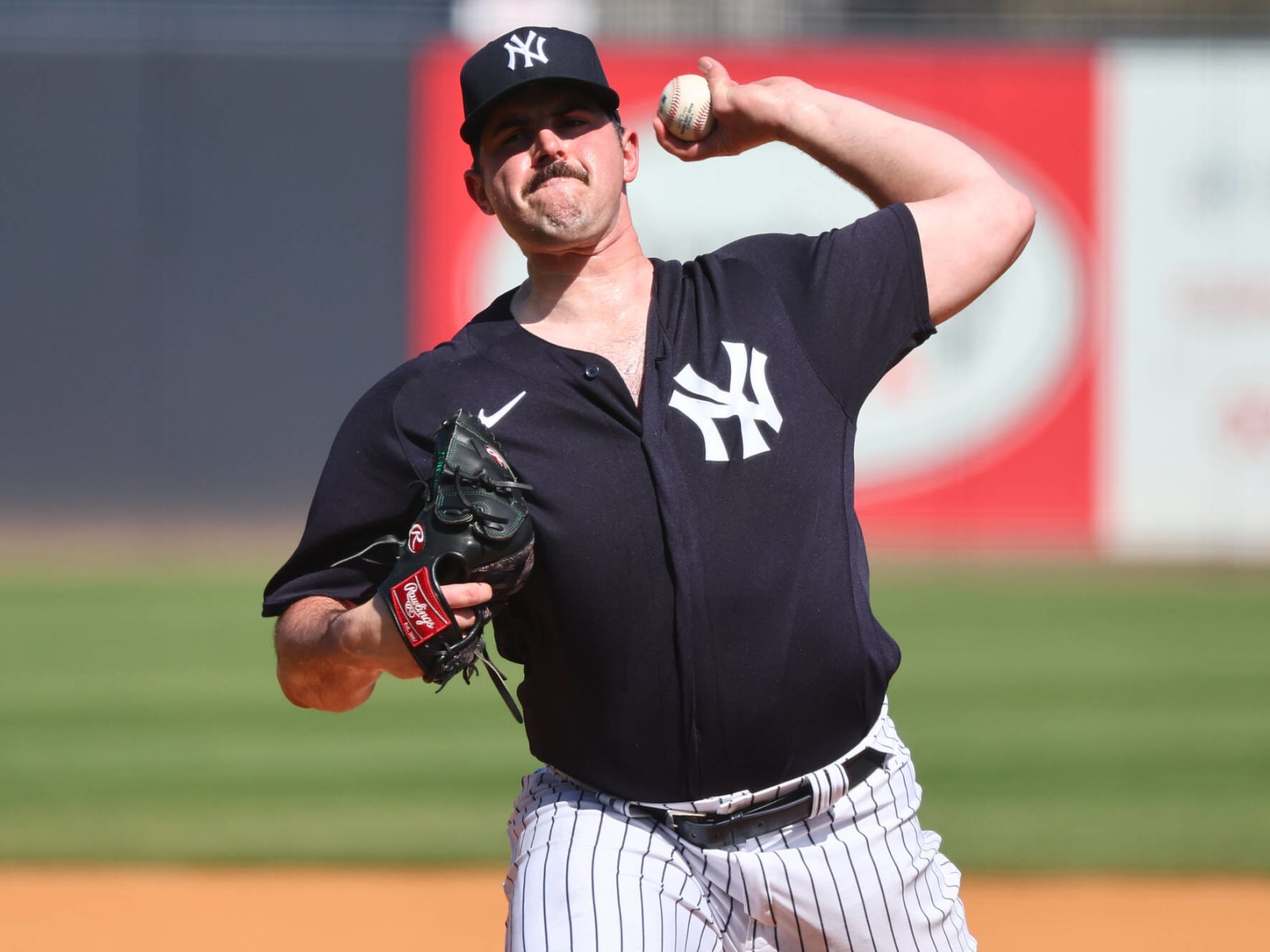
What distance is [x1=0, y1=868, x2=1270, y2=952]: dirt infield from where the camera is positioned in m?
4.28

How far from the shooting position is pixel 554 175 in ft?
7.96

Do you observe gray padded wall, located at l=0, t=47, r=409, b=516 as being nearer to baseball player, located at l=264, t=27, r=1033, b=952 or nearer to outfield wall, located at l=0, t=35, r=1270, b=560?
outfield wall, located at l=0, t=35, r=1270, b=560

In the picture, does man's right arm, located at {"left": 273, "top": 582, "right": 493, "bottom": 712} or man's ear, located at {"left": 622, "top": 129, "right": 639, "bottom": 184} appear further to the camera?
man's ear, located at {"left": 622, "top": 129, "right": 639, "bottom": 184}

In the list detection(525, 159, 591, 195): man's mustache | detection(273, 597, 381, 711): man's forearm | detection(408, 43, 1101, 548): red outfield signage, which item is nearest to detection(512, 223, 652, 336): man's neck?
detection(525, 159, 591, 195): man's mustache

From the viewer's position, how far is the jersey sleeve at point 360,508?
2396 millimetres

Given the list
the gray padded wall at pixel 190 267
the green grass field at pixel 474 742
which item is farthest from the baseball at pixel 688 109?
the gray padded wall at pixel 190 267

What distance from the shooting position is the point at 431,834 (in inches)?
211

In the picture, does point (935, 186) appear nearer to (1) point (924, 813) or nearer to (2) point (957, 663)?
(1) point (924, 813)

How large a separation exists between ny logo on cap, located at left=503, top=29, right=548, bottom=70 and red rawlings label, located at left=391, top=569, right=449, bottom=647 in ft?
2.80

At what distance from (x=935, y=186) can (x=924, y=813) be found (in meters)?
3.45

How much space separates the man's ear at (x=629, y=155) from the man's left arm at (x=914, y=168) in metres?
0.06

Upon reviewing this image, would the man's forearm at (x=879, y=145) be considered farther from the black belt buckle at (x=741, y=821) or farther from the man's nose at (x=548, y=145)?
the black belt buckle at (x=741, y=821)

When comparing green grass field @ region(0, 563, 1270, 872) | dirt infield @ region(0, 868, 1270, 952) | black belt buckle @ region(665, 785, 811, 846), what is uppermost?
black belt buckle @ region(665, 785, 811, 846)

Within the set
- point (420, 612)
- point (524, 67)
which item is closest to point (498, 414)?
point (420, 612)
